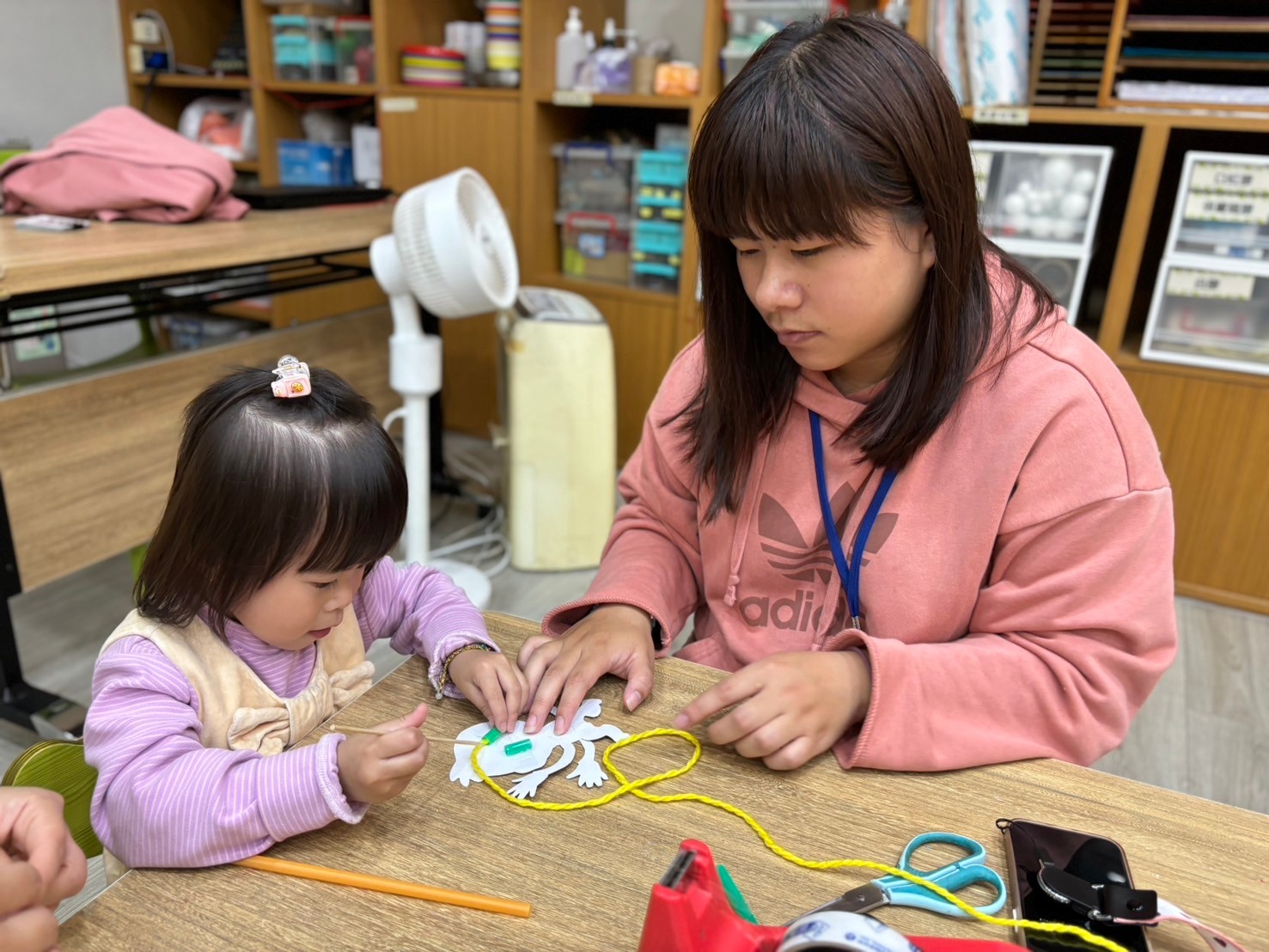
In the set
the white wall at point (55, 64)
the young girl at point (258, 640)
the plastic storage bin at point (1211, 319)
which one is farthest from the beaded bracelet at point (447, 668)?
the white wall at point (55, 64)

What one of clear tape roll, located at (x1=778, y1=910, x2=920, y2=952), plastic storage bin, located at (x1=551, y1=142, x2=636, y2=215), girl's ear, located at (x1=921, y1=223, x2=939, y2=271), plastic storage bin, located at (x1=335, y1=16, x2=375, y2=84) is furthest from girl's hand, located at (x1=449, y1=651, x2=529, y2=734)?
plastic storage bin, located at (x1=335, y1=16, x2=375, y2=84)

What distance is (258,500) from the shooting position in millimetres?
694

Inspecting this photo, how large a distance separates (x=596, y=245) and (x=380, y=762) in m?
2.42

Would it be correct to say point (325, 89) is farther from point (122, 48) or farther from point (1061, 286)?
point (1061, 286)

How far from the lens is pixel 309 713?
0.82 meters

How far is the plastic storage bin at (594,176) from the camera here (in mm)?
2723

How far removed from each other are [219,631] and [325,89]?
2751 mm

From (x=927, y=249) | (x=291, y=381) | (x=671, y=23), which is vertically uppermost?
(x=671, y=23)

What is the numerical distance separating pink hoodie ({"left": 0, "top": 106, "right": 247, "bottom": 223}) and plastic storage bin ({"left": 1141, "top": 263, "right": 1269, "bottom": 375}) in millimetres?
2148

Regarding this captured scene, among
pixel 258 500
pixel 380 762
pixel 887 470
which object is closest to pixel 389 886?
pixel 380 762

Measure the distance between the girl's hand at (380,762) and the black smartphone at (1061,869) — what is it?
14.6 inches

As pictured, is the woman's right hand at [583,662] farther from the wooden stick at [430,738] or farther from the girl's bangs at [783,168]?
the girl's bangs at [783,168]

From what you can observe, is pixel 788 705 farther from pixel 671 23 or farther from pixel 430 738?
pixel 671 23

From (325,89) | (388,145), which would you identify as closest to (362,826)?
(388,145)
